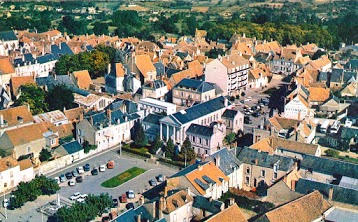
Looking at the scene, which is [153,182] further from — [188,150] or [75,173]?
[75,173]

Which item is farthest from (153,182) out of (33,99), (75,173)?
(33,99)

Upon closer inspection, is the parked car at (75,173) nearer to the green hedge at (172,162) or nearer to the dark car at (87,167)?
the dark car at (87,167)

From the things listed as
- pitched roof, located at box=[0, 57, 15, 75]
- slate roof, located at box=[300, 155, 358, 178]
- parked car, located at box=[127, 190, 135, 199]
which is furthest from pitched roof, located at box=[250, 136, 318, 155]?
pitched roof, located at box=[0, 57, 15, 75]

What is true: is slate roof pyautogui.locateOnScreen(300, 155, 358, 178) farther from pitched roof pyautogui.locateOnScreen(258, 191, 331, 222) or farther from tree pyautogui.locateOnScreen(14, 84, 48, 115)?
tree pyautogui.locateOnScreen(14, 84, 48, 115)

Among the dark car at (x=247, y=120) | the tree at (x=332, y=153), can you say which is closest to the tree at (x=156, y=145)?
the dark car at (x=247, y=120)

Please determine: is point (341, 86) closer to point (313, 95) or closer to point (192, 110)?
point (313, 95)
